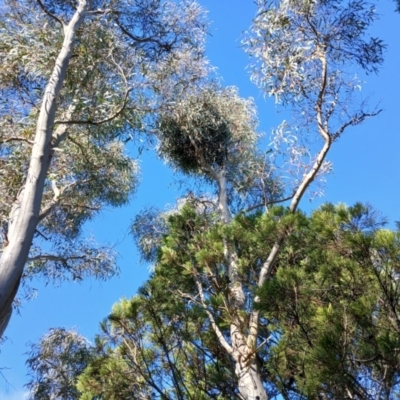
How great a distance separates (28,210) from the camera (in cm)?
336

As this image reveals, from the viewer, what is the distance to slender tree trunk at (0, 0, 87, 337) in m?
3.03

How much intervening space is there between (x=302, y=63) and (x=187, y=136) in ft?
7.15

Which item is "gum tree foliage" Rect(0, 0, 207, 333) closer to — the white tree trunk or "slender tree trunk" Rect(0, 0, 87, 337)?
"slender tree trunk" Rect(0, 0, 87, 337)

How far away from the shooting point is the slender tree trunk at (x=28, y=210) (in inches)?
119

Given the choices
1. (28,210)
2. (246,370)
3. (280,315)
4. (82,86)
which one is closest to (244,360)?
(246,370)

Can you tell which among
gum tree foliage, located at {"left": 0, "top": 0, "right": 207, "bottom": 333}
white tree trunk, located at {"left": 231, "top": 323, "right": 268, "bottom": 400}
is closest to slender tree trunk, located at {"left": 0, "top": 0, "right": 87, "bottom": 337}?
gum tree foliage, located at {"left": 0, "top": 0, "right": 207, "bottom": 333}

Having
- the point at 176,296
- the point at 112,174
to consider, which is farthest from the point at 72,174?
the point at 176,296

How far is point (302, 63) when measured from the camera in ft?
16.6

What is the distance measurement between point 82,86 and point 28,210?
2374mm

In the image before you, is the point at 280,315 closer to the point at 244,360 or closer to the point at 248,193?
the point at 244,360

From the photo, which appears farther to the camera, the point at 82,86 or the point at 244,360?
the point at 82,86

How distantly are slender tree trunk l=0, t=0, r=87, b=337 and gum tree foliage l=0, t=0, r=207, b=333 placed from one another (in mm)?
79

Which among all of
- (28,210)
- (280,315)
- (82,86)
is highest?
(82,86)

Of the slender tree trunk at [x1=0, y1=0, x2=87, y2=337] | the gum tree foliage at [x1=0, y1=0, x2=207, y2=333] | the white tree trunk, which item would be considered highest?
the gum tree foliage at [x1=0, y1=0, x2=207, y2=333]
